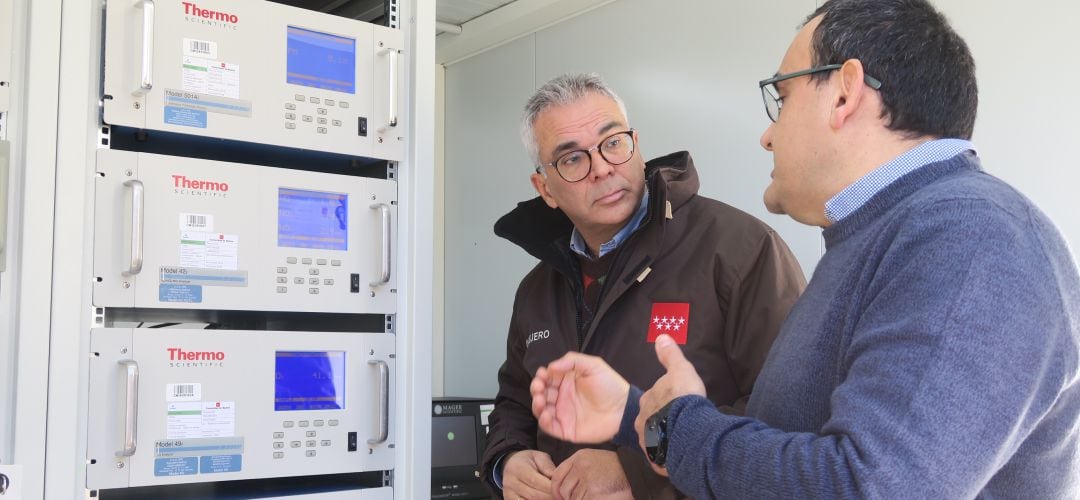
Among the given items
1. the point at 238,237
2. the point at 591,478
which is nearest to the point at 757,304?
the point at 591,478

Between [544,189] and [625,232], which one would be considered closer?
[625,232]

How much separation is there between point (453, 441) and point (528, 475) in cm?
156

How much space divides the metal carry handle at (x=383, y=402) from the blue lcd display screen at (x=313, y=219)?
A: 0.93 ft

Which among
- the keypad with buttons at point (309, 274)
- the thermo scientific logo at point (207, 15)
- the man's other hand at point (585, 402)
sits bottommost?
→ the man's other hand at point (585, 402)

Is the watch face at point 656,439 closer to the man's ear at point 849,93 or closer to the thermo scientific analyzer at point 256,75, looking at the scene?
the man's ear at point 849,93

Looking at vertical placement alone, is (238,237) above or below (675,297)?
above

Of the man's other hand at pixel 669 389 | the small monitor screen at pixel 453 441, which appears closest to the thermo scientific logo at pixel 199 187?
the man's other hand at pixel 669 389

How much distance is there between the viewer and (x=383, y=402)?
2279 mm

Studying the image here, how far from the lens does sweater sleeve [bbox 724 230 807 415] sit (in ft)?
6.08

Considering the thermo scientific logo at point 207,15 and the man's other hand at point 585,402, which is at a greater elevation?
the thermo scientific logo at point 207,15

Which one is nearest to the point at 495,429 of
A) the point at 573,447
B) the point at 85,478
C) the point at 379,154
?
the point at 573,447

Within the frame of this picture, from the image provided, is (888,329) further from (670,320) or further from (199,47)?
(199,47)

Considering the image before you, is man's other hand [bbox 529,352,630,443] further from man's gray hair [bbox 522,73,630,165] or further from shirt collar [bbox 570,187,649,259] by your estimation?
man's gray hair [bbox 522,73,630,165]

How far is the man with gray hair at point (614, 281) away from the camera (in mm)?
1878
